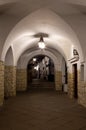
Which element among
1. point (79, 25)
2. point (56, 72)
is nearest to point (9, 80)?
point (79, 25)

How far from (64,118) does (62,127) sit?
122 cm

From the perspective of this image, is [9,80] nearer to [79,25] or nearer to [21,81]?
[21,81]

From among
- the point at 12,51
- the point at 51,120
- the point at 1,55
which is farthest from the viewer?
the point at 12,51

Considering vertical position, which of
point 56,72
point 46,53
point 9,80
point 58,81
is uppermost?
point 46,53

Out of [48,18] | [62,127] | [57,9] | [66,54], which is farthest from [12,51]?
[62,127]

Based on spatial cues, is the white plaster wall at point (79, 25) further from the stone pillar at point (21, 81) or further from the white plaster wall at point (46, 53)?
the stone pillar at point (21, 81)

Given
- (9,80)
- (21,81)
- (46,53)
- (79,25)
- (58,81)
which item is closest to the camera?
(79,25)

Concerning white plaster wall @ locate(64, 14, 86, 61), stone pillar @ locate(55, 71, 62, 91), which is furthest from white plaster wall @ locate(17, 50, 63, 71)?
white plaster wall @ locate(64, 14, 86, 61)

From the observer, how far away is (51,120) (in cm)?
685

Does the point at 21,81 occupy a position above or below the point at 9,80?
below

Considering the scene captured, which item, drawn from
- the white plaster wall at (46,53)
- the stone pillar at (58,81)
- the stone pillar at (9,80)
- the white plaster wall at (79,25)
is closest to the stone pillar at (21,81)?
the white plaster wall at (46,53)

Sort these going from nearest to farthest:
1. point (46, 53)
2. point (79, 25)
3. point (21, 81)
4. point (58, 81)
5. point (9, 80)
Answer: point (79, 25)
point (9, 80)
point (21, 81)
point (58, 81)
point (46, 53)

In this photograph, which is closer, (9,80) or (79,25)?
(79,25)

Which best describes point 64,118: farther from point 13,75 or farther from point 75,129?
point 13,75
